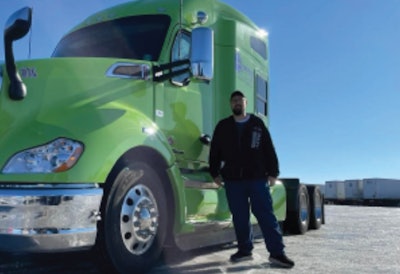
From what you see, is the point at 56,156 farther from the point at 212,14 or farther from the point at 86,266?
the point at 212,14

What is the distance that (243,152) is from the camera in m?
5.25

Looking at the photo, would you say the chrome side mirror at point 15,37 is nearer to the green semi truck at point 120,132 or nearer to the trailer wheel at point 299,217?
the green semi truck at point 120,132

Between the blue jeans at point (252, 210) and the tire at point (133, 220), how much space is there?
3.32ft

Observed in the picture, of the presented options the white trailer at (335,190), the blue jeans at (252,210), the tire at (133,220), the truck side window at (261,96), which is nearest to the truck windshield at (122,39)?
the tire at (133,220)

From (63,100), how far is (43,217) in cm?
104

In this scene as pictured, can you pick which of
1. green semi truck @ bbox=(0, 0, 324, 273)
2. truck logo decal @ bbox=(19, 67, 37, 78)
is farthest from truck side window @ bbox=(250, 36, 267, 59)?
truck logo decal @ bbox=(19, 67, 37, 78)

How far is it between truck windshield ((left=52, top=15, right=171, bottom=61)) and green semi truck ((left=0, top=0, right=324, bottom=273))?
0.02 m

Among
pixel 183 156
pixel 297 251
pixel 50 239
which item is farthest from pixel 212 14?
pixel 50 239

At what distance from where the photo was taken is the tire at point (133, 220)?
393cm

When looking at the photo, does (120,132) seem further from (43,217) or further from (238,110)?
(238,110)

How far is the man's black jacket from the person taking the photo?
5.21 metres

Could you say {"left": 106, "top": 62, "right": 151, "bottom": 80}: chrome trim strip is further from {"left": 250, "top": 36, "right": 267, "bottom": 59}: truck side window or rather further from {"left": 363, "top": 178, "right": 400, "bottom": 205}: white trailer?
{"left": 363, "top": 178, "right": 400, "bottom": 205}: white trailer

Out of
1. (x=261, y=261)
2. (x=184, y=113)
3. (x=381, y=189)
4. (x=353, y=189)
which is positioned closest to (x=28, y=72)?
(x=184, y=113)

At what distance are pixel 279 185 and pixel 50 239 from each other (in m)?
4.86
